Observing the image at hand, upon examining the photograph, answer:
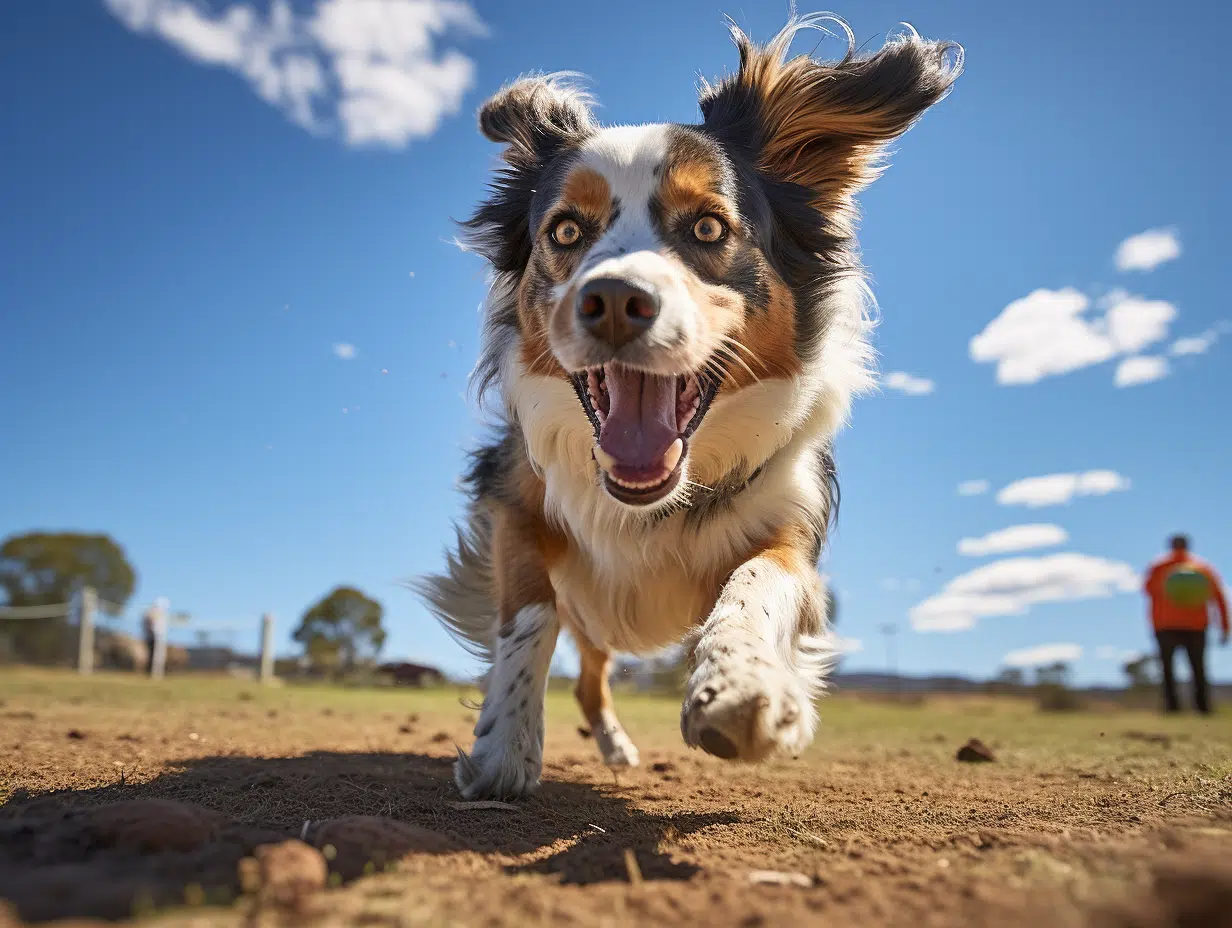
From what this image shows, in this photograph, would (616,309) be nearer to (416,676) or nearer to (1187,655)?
(1187,655)

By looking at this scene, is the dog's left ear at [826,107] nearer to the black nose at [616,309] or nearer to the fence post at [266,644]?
the black nose at [616,309]

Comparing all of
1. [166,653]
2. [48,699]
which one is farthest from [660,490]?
[166,653]

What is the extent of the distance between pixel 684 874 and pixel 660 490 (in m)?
1.46

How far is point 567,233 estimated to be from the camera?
3.69 metres

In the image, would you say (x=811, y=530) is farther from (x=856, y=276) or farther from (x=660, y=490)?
(x=856, y=276)

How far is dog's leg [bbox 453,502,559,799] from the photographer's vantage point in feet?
10.9

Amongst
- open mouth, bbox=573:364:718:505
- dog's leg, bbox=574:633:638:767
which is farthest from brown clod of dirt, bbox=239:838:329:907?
dog's leg, bbox=574:633:638:767

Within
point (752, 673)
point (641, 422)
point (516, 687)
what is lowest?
point (516, 687)

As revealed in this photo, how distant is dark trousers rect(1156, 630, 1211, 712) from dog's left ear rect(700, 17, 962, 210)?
996 centimetres

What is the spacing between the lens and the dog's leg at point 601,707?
502cm

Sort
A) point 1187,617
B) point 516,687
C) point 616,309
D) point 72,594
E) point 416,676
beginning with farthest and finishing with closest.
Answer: point 72,594 → point 416,676 → point 1187,617 → point 516,687 → point 616,309

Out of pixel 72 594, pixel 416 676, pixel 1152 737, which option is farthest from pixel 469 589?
pixel 72 594

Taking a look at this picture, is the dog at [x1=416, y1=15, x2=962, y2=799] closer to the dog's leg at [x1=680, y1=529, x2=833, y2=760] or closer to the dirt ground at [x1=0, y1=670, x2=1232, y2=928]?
the dog's leg at [x1=680, y1=529, x2=833, y2=760]

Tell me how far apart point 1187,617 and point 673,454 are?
11.0 m
